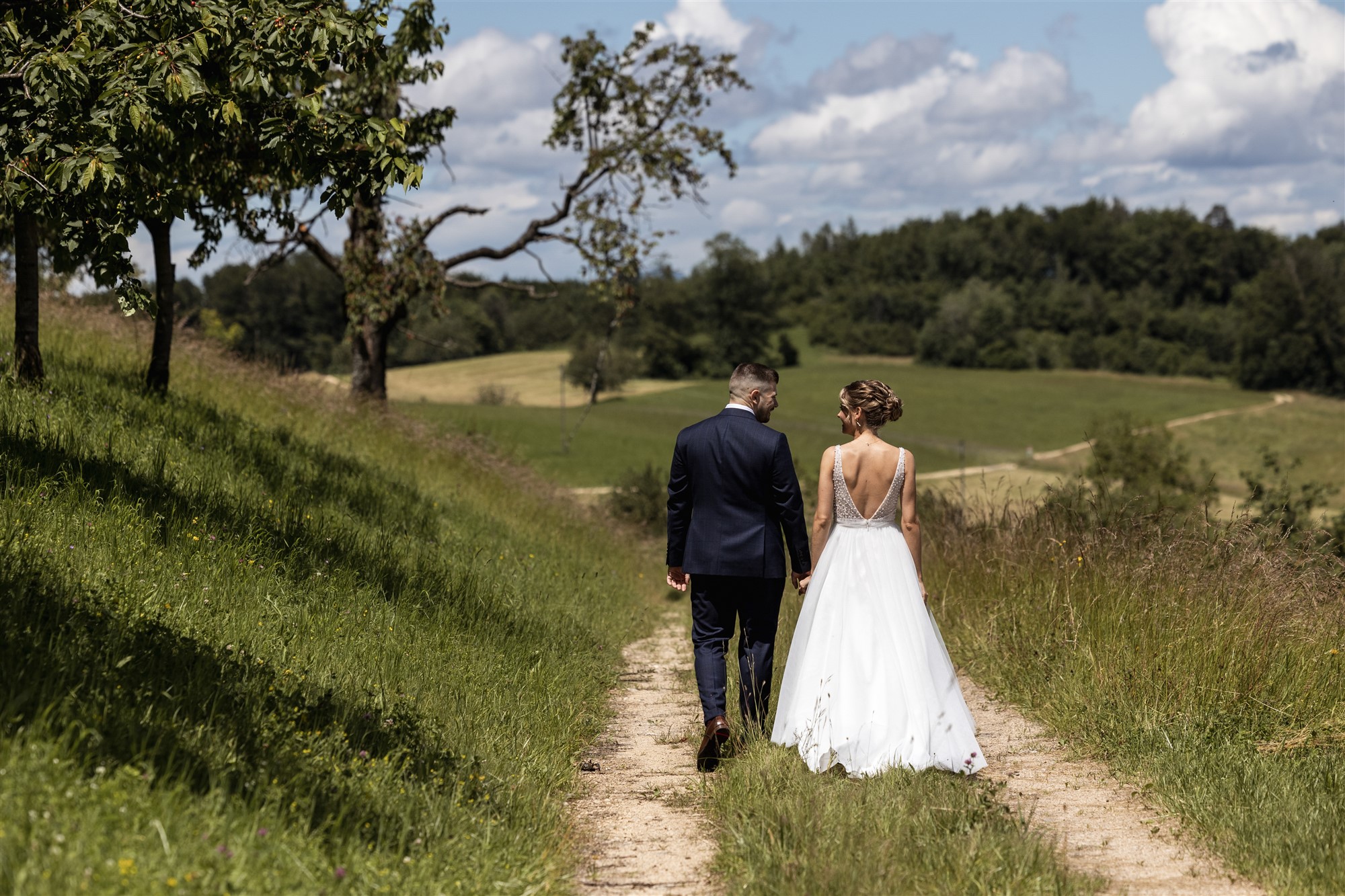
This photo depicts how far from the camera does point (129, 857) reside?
10.4 ft

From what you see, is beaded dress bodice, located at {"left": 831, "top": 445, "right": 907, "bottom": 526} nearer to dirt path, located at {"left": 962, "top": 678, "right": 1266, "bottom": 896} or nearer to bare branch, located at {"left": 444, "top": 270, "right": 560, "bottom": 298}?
dirt path, located at {"left": 962, "top": 678, "right": 1266, "bottom": 896}

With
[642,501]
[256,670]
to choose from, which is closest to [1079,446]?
[642,501]

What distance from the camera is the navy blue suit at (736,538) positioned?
247 inches

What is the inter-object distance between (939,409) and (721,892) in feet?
273

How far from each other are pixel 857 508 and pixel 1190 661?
2.43m

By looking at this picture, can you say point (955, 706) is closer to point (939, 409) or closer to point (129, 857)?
point (129, 857)

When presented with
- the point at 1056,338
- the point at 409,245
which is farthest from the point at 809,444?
the point at 1056,338

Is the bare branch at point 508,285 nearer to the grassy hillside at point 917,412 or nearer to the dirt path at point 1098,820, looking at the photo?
the dirt path at point 1098,820

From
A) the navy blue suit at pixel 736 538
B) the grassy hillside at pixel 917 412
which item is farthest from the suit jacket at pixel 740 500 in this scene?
the grassy hillside at pixel 917 412

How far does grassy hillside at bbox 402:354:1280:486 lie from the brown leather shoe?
40.1 metres

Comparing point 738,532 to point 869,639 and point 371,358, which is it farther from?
point 371,358

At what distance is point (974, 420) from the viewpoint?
80.8 meters

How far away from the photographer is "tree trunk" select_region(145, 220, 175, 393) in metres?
12.1

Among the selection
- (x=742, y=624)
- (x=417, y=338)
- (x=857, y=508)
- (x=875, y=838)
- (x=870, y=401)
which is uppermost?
(x=417, y=338)
